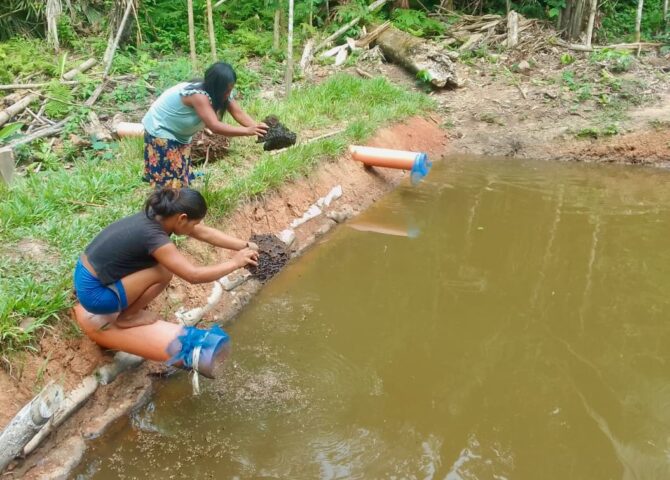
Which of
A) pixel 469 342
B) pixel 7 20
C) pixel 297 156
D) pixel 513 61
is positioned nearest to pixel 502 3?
pixel 513 61

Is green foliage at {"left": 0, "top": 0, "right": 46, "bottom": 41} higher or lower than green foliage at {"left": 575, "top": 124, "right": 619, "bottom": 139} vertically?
higher

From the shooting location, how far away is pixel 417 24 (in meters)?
11.3

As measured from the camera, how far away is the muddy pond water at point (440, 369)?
277 cm

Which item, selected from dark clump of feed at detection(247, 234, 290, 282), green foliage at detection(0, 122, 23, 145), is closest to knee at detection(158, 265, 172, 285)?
dark clump of feed at detection(247, 234, 290, 282)

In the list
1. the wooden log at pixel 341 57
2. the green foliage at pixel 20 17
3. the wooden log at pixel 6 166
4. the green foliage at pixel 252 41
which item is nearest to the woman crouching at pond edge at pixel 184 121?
the wooden log at pixel 6 166

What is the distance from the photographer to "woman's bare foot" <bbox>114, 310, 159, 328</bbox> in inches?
119

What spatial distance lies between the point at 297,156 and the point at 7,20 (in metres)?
6.61

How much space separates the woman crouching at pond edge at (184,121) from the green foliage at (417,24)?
25.5 feet

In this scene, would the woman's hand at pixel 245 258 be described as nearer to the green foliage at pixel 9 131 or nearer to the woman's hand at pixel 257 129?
the woman's hand at pixel 257 129

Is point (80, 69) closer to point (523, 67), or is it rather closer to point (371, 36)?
point (371, 36)

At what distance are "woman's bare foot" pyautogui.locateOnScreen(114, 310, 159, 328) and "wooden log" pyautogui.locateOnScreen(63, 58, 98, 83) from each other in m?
6.27

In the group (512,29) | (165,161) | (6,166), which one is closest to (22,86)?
(6,166)

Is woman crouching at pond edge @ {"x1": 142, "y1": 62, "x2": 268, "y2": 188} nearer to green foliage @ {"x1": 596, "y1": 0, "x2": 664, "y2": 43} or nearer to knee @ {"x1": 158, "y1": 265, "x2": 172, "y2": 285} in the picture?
knee @ {"x1": 158, "y1": 265, "x2": 172, "y2": 285}

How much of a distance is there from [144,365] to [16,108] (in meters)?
5.26
